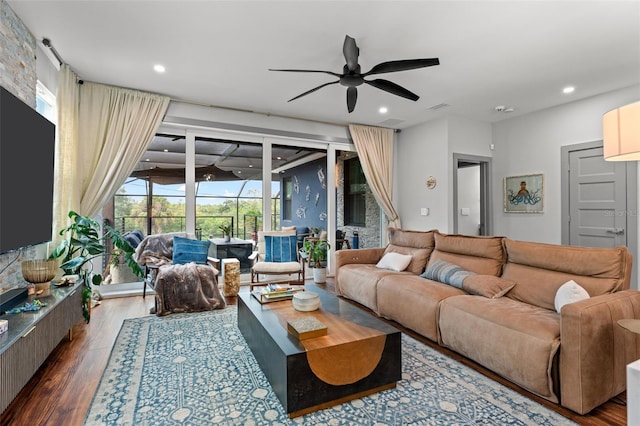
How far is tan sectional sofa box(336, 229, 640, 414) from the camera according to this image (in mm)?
1858

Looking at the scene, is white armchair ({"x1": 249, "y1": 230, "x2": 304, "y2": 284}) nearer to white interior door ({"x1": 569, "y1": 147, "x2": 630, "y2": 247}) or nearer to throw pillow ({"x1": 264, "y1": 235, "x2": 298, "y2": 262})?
throw pillow ({"x1": 264, "y1": 235, "x2": 298, "y2": 262})

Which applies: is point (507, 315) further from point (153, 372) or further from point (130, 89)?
point (130, 89)

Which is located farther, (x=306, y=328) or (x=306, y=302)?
(x=306, y=302)

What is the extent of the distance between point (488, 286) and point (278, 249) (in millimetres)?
2909

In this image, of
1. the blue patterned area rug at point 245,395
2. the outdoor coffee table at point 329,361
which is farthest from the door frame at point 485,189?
the outdoor coffee table at point 329,361

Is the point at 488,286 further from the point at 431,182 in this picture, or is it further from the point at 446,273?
the point at 431,182

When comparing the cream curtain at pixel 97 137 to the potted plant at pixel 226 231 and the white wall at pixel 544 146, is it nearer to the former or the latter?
the potted plant at pixel 226 231

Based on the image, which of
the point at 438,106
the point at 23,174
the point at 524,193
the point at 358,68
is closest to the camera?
the point at 23,174

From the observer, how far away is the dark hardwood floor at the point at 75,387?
183 centimetres

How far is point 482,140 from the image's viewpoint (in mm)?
5547

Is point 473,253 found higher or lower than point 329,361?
higher

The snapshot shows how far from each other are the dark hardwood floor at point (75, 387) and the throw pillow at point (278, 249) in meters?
2.06

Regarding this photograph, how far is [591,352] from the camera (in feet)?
6.02

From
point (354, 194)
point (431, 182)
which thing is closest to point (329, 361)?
point (431, 182)
